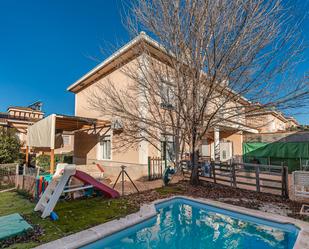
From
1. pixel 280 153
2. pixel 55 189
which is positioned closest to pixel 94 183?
pixel 55 189

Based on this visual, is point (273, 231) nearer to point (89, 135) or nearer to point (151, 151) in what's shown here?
point (151, 151)

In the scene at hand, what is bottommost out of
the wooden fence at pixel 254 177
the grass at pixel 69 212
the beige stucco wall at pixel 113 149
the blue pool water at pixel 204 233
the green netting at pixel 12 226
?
the blue pool water at pixel 204 233

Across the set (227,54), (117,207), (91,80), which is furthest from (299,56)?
(91,80)

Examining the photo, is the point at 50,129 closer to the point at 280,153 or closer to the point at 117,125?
the point at 117,125

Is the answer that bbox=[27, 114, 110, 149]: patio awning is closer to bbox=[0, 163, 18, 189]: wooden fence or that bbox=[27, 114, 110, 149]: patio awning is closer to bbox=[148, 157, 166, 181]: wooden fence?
bbox=[0, 163, 18, 189]: wooden fence

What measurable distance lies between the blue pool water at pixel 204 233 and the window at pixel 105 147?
322 inches

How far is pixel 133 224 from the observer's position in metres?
5.38

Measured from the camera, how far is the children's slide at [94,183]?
693 cm

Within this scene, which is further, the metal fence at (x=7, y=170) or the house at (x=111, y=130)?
the metal fence at (x=7, y=170)

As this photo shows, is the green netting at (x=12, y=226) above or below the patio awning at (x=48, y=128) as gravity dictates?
below

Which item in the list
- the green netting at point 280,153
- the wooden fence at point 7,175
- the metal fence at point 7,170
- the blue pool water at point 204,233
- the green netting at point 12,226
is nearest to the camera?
the green netting at point 12,226

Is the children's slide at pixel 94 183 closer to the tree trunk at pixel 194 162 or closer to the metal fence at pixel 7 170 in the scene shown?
the tree trunk at pixel 194 162

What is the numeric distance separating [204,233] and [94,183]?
410cm

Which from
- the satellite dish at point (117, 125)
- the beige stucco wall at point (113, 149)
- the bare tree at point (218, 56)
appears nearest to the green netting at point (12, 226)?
the bare tree at point (218, 56)
